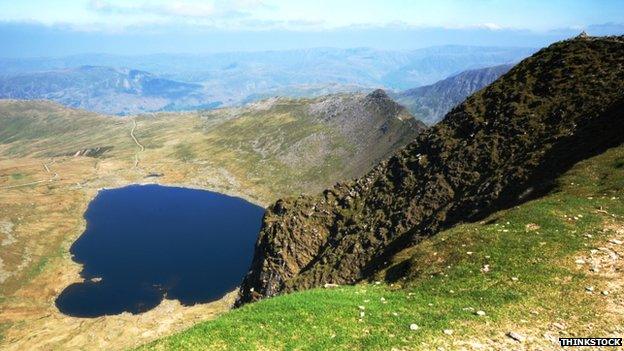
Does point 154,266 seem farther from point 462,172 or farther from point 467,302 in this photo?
point 467,302

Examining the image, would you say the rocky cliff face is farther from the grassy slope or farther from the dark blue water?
the dark blue water

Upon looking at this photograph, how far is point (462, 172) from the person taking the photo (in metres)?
65.8

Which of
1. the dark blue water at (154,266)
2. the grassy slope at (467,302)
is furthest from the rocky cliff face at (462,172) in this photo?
the dark blue water at (154,266)

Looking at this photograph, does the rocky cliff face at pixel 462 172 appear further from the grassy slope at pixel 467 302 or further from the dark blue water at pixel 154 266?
the dark blue water at pixel 154 266

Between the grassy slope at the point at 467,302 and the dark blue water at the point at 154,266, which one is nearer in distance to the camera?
the grassy slope at the point at 467,302

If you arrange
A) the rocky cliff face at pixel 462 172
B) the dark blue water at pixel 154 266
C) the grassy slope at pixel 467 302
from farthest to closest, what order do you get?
the dark blue water at pixel 154 266
the rocky cliff face at pixel 462 172
the grassy slope at pixel 467 302

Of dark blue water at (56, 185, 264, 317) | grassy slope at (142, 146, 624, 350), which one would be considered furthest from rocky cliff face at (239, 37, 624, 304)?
dark blue water at (56, 185, 264, 317)

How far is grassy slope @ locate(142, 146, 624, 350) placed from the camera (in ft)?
71.5

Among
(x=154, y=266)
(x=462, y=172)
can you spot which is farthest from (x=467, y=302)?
(x=154, y=266)

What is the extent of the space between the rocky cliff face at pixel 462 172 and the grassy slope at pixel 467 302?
1380 centimetres

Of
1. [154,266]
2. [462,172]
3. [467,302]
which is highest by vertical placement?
[467,302]

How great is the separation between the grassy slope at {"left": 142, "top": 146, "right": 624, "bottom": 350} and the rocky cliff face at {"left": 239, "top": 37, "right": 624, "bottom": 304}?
13.8 m

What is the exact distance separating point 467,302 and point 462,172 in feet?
144

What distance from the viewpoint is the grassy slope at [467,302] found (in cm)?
2180
